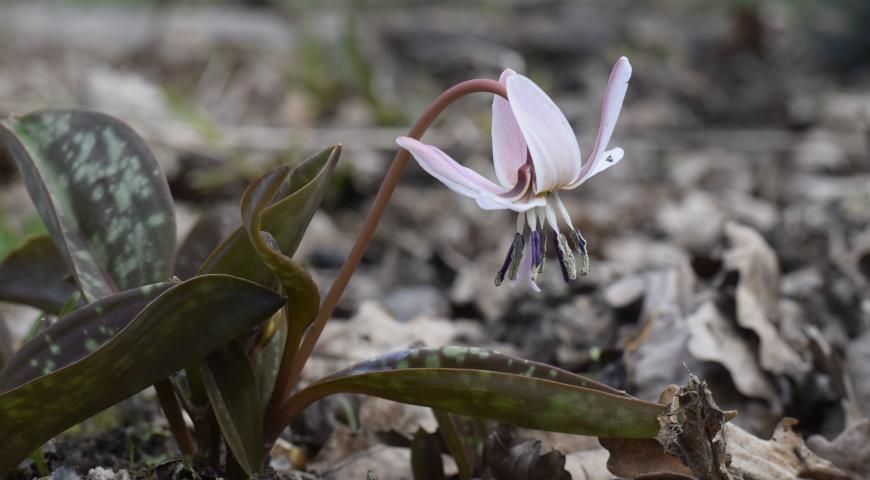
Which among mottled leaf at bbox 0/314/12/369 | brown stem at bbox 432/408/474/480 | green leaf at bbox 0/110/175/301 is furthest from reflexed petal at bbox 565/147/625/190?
mottled leaf at bbox 0/314/12/369

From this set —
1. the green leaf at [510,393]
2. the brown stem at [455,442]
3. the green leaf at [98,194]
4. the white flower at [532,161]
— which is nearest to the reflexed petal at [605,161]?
the white flower at [532,161]

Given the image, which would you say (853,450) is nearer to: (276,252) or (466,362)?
(466,362)

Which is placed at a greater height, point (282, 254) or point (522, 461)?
point (282, 254)

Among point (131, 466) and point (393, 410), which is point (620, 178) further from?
point (131, 466)

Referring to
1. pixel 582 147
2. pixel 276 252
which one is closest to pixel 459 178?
pixel 276 252

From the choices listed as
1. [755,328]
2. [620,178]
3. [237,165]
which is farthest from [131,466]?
[620,178]
